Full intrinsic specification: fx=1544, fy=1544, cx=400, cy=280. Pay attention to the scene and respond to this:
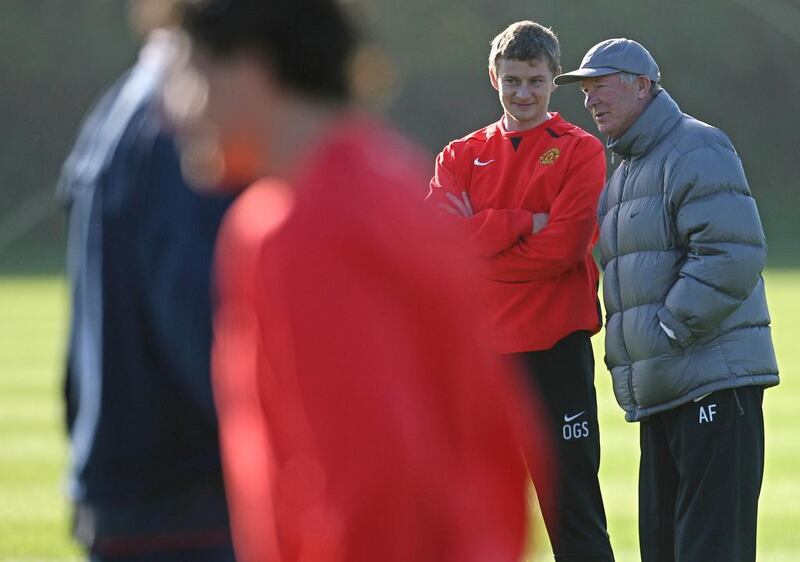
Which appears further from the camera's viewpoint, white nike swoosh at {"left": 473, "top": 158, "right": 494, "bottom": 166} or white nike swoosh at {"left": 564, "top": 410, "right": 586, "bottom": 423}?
white nike swoosh at {"left": 473, "top": 158, "right": 494, "bottom": 166}

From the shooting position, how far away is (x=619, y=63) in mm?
5516

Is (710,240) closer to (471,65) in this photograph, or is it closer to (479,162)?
(479,162)

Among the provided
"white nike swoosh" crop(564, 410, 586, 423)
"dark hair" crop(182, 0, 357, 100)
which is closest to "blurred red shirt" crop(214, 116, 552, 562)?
"dark hair" crop(182, 0, 357, 100)

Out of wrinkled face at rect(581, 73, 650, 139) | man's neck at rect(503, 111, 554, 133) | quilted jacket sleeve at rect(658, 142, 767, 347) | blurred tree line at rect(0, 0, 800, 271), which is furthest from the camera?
blurred tree line at rect(0, 0, 800, 271)

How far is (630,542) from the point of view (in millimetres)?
8406

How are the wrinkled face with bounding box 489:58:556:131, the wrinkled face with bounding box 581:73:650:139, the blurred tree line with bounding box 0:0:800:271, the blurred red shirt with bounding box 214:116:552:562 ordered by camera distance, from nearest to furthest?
the blurred red shirt with bounding box 214:116:552:562 < the wrinkled face with bounding box 581:73:650:139 < the wrinkled face with bounding box 489:58:556:131 < the blurred tree line with bounding box 0:0:800:271

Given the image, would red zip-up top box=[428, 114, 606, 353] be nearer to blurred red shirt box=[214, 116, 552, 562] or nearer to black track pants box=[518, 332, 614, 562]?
black track pants box=[518, 332, 614, 562]

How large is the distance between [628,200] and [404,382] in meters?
3.78

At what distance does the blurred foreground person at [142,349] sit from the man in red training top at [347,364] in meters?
0.36

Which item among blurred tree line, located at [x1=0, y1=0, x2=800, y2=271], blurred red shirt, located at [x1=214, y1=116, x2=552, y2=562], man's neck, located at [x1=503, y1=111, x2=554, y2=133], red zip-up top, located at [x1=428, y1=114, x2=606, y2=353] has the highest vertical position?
blurred red shirt, located at [x1=214, y1=116, x2=552, y2=562]

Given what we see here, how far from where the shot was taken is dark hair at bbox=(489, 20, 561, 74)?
235 inches

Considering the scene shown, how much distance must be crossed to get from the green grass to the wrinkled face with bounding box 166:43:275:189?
94 cm

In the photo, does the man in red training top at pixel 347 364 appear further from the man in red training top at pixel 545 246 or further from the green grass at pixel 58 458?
the man in red training top at pixel 545 246

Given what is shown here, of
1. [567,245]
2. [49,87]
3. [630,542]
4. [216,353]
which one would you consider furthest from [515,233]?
[49,87]
